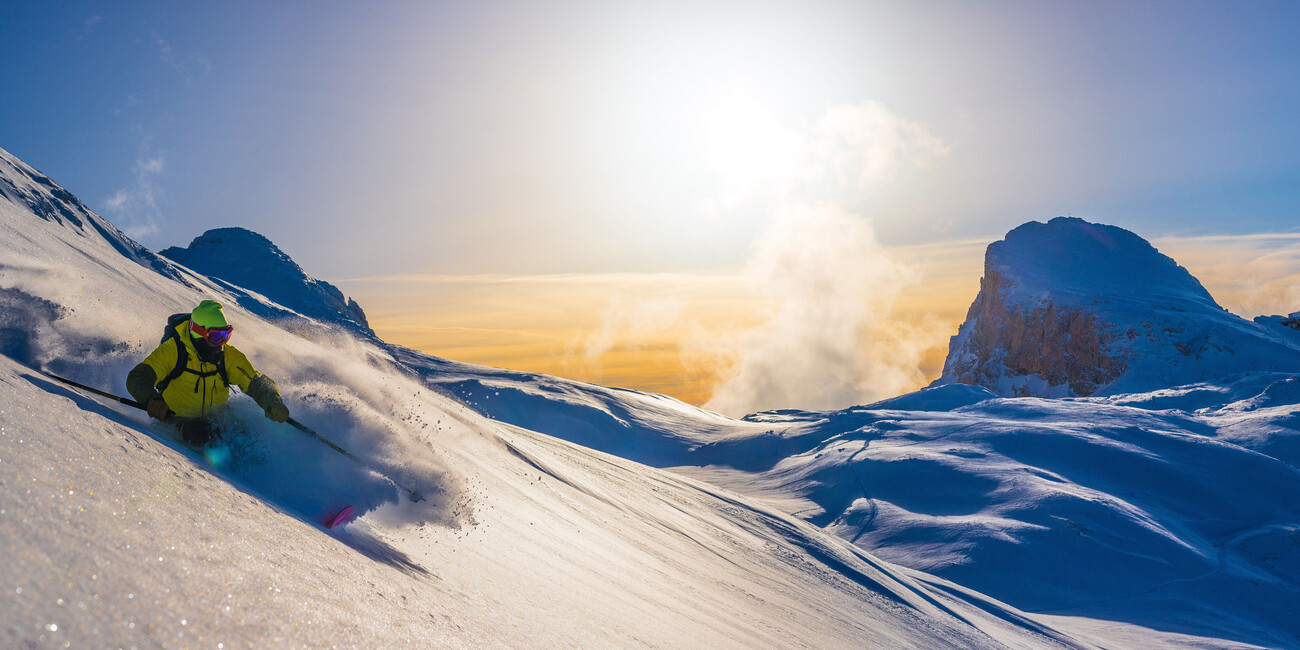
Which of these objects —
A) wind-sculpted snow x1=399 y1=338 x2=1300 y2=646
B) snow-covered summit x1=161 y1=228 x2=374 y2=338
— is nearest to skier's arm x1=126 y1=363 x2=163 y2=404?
wind-sculpted snow x1=399 y1=338 x2=1300 y2=646

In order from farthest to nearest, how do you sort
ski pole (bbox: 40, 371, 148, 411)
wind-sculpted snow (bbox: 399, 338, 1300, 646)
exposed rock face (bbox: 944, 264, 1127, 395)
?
exposed rock face (bbox: 944, 264, 1127, 395), wind-sculpted snow (bbox: 399, 338, 1300, 646), ski pole (bbox: 40, 371, 148, 411)

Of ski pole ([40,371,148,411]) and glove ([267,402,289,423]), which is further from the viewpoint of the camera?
glove ([267,402,289,423])

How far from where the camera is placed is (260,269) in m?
83.1

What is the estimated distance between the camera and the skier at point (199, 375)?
5.16 metres

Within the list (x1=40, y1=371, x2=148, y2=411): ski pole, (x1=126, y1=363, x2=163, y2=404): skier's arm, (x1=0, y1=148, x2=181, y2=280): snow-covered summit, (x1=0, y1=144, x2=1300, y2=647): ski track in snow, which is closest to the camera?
(x1=0, y1=144, x2=1300, y2=647): ski track in snow

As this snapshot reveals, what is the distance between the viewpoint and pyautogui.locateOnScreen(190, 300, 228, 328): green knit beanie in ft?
17.9

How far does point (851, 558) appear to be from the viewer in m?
16.4

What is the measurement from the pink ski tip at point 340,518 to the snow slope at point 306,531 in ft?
0.50

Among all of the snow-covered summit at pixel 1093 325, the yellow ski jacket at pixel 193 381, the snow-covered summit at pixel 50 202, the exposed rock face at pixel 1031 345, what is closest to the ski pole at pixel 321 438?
the yellow ski jacket at pixel 193 381

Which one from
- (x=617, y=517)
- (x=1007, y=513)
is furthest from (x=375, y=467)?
(x=1007, y=513)

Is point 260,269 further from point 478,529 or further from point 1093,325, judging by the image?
point 1093,325

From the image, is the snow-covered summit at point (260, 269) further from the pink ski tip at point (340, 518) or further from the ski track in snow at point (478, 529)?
the pink ski tip at point (340, 518)

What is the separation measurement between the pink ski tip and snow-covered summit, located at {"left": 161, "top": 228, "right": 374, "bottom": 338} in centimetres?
7657

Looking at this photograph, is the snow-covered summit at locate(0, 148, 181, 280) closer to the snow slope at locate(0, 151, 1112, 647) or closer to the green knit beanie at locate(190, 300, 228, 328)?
the snow slope at locate(0, 151, 1112, 647)
